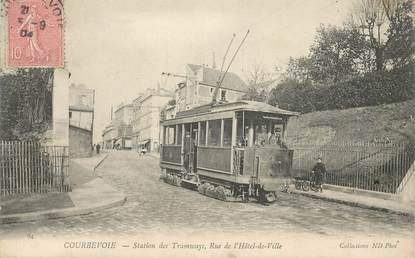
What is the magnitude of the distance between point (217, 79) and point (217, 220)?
3628 cm

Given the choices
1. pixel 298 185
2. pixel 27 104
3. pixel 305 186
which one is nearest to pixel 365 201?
pixel 305 186

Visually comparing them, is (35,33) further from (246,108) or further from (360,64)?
(360,64)

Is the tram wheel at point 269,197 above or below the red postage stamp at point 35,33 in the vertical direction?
below

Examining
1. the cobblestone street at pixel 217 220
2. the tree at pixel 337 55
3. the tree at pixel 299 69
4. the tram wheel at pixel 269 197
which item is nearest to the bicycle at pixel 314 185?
the cobblestone street at pixel 217 220

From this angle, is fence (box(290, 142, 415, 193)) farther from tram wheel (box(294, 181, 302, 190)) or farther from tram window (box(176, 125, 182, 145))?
tram window (box(176, 125, 182, 145))

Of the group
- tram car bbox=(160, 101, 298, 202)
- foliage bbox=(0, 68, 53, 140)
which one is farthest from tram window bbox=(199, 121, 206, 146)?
foliage bbox=(0, 68, 53, 140)

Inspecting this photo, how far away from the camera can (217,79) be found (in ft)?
143

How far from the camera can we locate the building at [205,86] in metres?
42.6

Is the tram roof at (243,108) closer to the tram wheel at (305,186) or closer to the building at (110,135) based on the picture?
the tram wheel at (305,186)

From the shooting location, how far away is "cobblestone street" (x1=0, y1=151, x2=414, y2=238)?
7.35 meters

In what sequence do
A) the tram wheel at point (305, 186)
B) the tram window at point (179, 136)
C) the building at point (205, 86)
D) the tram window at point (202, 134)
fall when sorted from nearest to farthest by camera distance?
the tram window at point (202, 134), the tram wheel at point (305, 186), the tram window at point (179, 136), the building at point (205, 86)

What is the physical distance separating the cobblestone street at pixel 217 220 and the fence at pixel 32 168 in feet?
7.41

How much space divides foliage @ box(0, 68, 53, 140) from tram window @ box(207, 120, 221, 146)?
525 cm

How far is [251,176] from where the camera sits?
10297 millimetres
